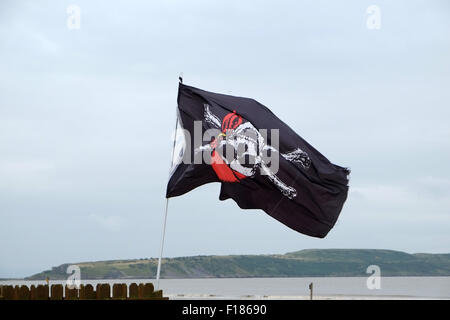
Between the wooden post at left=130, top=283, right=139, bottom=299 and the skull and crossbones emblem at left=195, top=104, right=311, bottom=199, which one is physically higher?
the skull and crossbones emblem at left=195, top=104, right=311, bottom=199

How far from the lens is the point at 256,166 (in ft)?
54.8

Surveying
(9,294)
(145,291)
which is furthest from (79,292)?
(9,294)

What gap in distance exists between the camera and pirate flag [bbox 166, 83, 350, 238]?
1645 centimetres

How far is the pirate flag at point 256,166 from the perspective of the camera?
16453mm

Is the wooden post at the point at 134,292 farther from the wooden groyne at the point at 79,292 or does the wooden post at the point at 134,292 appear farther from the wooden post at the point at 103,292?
the wooden post at the point at 103,292

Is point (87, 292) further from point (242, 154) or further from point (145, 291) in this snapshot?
point (242, 154)

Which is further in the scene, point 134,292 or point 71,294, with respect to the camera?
point 134,292

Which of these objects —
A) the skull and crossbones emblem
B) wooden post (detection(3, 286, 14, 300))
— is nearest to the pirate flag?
the skull and crossbones emblem

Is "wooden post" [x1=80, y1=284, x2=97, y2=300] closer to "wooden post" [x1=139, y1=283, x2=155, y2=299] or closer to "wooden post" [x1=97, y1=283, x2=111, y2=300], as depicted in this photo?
"wooden post" [x1=97, y1=283, x2=111, y2=300]

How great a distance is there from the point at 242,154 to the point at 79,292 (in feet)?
20.4
